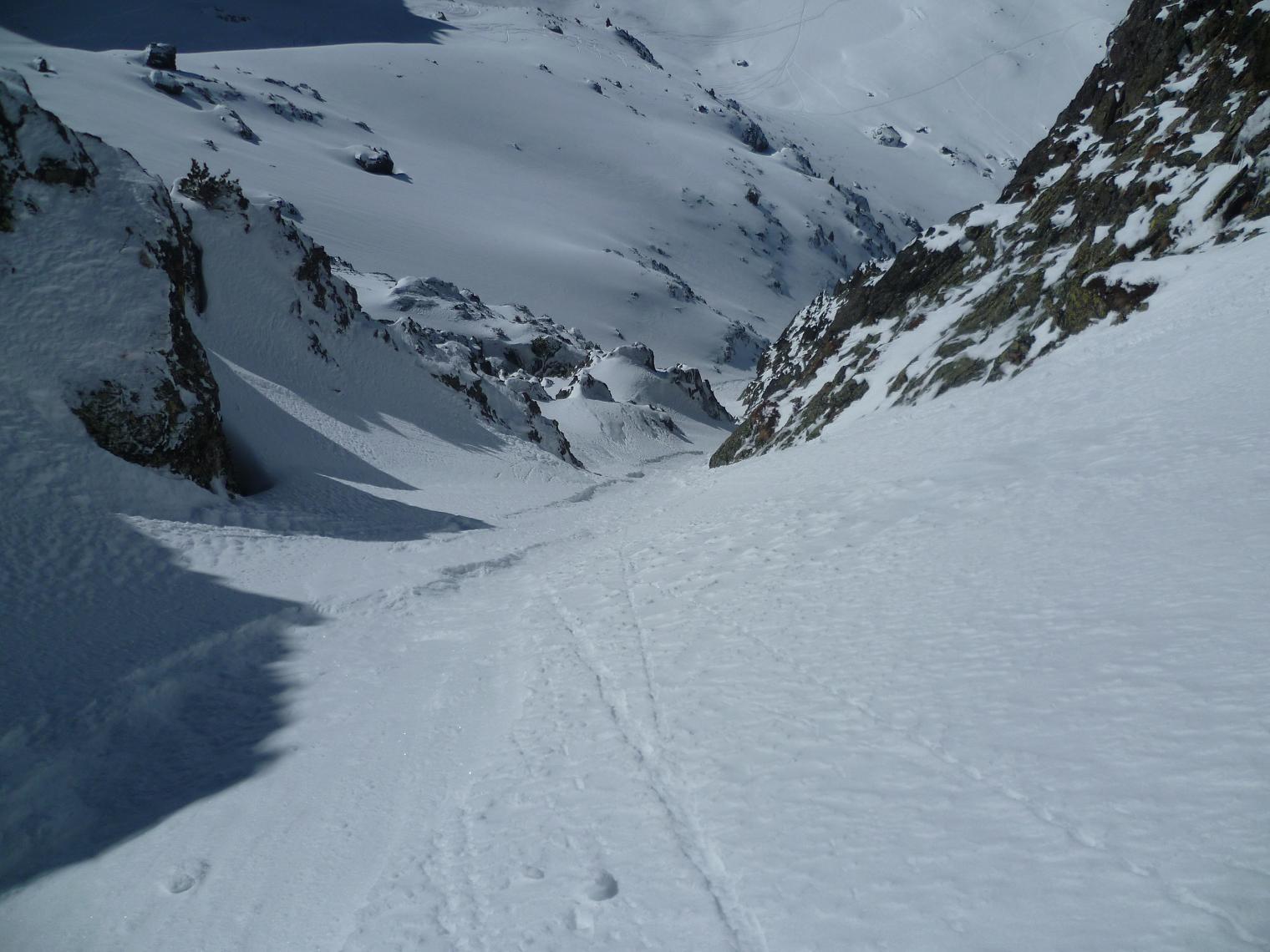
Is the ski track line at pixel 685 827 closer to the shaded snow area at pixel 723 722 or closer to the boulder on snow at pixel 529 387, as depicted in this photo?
the shaded snow area at pixel 723 722

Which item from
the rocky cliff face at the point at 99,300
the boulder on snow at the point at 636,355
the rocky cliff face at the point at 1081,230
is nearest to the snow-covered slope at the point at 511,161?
the boulder on snow at the point at 636,355

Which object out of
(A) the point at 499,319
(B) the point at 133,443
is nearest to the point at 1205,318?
(B) the point at 133,443

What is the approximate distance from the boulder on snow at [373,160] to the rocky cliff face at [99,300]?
10036 cm

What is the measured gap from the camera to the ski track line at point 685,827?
338 cm

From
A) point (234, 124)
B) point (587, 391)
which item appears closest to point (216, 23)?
point (234, 124)

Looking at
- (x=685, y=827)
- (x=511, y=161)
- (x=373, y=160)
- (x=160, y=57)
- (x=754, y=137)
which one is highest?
(x=754, y=137)

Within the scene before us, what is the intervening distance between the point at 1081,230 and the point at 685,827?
897 inches

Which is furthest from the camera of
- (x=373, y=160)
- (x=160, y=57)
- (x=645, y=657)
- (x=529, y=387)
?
(x=160, y=57)

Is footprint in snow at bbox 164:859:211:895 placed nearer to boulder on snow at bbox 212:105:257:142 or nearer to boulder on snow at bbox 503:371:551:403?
boulder on snow at bbox 503:371:551:403

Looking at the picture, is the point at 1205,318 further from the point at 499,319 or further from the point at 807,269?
the point at 807,269

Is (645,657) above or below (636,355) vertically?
below

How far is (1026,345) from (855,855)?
16.1m

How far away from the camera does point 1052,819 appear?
3523 millimetres

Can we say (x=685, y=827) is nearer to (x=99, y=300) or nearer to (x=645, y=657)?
(x=645, y=657)
